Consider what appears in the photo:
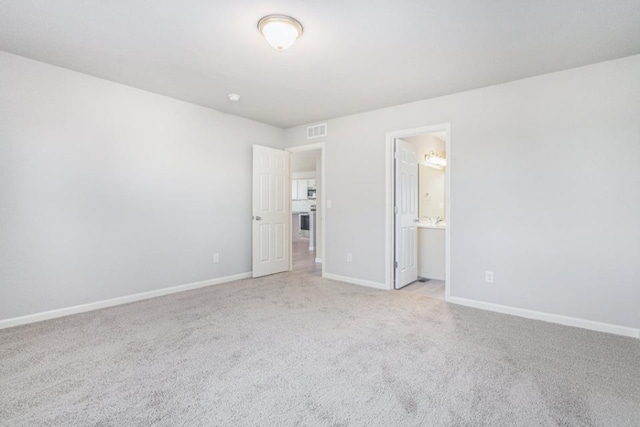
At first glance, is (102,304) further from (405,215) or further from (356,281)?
(405,215)

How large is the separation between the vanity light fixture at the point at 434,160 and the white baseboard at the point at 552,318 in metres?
2.80

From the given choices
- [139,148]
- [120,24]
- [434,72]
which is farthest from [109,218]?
[434,72]

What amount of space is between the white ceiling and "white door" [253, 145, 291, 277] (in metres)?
1.50

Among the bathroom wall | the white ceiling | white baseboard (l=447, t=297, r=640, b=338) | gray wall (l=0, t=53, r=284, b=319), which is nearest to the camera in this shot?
the white ceiling

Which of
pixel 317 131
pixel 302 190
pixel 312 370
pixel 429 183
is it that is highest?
pixel 317 131

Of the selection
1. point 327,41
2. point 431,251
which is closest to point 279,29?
point 327,41

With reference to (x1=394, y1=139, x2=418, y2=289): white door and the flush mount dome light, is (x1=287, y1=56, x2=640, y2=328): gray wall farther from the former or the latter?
the flush mount dome light

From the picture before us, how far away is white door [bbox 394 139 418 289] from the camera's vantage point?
4.31 m

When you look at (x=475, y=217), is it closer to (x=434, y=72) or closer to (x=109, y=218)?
(x=434, y=72)

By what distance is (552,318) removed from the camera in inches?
122

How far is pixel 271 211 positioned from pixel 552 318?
3.86 metres

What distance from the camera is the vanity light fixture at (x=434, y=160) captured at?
5641mm

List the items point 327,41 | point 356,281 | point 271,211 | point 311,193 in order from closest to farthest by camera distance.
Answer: point 327,41
point 356,281
point 271,211
point 311,193

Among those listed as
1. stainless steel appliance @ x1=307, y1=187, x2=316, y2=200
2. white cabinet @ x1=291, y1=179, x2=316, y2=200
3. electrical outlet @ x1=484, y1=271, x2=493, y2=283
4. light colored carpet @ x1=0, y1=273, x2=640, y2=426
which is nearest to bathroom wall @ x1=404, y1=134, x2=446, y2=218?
electrical outlet @ x1=484, y1=271, x2=493, y2=283
